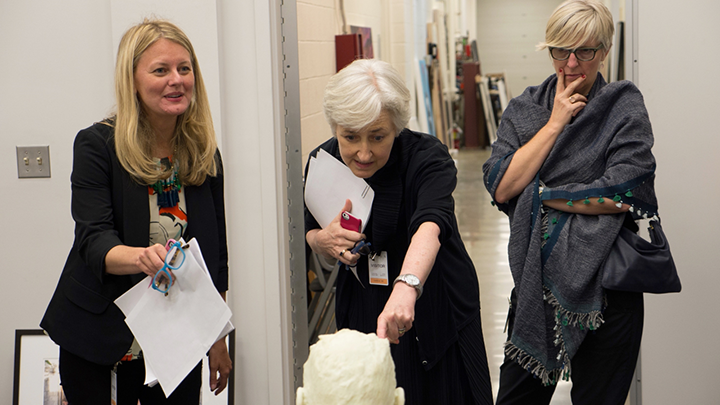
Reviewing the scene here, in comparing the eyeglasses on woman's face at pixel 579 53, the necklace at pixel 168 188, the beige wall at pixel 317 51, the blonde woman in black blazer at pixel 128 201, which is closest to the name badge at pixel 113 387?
the blonde woman in black blazer at pixel 128 201

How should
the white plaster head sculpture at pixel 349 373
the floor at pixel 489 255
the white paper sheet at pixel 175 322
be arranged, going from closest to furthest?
the white plaster head sculpture at pixel 349 373 → the white paper sheet at pixel 175 322 → the floor at pixel 489 255

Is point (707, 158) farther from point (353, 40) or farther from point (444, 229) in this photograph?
point (353, 40)

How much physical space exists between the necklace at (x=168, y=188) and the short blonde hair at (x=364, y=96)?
51 cm

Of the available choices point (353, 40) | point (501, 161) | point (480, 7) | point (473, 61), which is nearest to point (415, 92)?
point (353, 40)

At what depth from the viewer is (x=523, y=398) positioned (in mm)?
2184

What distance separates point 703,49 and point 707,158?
0.44 meters

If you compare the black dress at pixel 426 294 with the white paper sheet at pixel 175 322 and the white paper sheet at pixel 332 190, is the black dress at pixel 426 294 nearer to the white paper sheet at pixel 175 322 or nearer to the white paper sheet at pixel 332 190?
the white paper sheet at pixel 332 190

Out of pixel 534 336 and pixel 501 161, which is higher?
pixel 501 161

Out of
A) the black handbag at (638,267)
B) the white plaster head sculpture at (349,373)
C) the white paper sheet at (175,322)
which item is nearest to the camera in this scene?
the white plaster head sculpture at (349,373)

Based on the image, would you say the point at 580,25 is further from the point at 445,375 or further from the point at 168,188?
the point at 168,188

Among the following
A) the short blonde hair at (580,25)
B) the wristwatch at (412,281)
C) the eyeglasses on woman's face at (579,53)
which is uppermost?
the short blonde hair at (580,25)

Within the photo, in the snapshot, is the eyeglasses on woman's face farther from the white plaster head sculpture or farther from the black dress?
the white plaster head sculpture

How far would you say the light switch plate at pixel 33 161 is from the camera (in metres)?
2.82

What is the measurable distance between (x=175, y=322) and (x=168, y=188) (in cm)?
39
